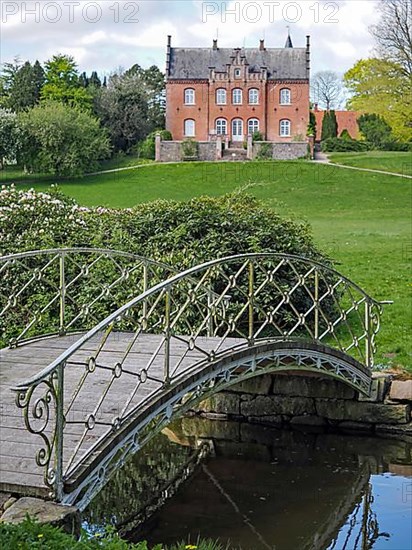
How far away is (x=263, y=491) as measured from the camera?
8.46 m

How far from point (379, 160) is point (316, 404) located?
3502 cm

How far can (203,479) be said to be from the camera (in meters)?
8.81

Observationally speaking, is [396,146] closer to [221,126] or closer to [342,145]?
[342,145]

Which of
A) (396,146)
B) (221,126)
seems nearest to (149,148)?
→ (221,126)

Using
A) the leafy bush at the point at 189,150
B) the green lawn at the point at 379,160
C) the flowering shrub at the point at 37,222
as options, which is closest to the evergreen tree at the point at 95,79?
the leafy bush at the point at 189,150

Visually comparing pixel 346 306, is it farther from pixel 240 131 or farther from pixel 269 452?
pixel 240 131

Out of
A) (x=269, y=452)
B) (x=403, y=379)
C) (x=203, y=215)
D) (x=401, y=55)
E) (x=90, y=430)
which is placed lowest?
(x=269, y=452)

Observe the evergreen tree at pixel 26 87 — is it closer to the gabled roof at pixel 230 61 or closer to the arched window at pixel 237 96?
the gabled roof at pixel 230 61

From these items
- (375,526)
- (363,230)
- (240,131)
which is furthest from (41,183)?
(375,526)

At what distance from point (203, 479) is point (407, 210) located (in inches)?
904

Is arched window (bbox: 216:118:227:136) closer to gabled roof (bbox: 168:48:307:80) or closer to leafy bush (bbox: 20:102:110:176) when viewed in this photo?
gabled roof (bbox: 168:48:307:80)

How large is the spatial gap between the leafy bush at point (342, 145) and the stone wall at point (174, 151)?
6994 mm

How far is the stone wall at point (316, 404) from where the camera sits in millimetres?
10031

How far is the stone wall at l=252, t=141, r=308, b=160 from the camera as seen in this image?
157ft
